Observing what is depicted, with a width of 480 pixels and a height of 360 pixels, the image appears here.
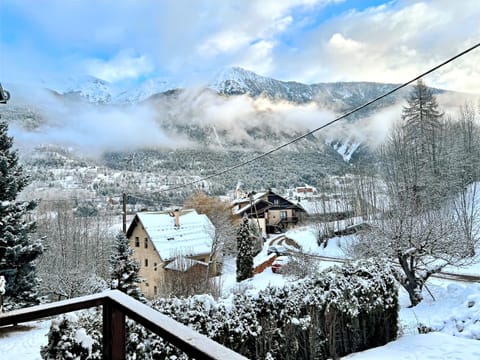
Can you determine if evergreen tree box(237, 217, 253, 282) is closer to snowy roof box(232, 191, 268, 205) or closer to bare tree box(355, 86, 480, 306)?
bare tree box(355, 86, 480, 306)

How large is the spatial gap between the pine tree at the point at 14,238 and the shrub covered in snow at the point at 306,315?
16.4 ft

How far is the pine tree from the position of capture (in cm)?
783

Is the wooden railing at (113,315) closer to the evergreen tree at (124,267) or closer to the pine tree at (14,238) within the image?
the pine tree at (14,238)

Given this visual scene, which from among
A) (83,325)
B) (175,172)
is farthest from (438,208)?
(175,172)

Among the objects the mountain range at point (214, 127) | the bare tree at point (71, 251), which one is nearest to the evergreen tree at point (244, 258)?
the mountain range at point (214, 127)

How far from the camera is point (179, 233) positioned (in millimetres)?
19172

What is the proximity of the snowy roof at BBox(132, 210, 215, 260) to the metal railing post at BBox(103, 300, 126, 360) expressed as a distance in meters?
15.0

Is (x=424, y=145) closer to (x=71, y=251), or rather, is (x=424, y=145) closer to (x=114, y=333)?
(x=71, y=251)

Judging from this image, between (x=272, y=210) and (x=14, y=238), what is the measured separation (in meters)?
23.7

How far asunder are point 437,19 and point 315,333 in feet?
21.2

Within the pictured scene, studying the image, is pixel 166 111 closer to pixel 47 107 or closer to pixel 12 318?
pixel 47 107

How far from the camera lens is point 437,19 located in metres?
6.93

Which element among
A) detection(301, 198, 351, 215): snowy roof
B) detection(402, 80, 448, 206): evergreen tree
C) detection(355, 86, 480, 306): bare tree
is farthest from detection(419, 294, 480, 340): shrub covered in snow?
detection(301, 198, 351, 215): snowy roof

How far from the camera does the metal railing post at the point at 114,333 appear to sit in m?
1.37
